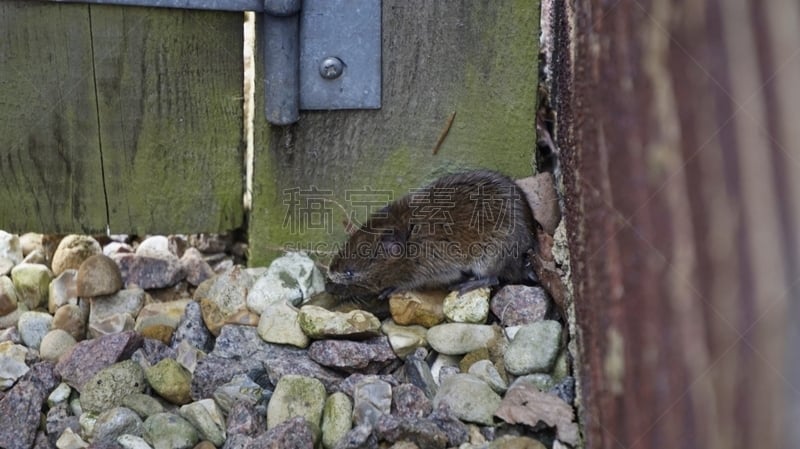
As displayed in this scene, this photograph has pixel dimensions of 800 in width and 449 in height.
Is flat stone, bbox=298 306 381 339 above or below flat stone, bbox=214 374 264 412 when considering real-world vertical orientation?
above

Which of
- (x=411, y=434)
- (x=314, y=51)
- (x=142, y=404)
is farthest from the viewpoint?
(x=314, y=51)

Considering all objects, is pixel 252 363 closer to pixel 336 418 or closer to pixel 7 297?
pixel 336 418

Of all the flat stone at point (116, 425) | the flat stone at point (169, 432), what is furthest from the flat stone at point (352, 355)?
the flat stone at point (116, 425)

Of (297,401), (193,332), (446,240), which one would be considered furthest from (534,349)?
(193,332)

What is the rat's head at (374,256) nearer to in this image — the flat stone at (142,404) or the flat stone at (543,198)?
the flat stone at (543,198)

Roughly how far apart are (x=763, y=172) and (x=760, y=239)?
51mm

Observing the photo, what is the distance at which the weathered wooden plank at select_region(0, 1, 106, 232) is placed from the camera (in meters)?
3.77

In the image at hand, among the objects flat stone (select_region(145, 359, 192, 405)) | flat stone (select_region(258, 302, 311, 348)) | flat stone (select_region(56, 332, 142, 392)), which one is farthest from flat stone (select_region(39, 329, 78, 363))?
flat stone (select_region(258, 302, 311, 348))

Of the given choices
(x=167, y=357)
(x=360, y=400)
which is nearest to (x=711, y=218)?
(x=360, y=400)

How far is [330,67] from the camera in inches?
150

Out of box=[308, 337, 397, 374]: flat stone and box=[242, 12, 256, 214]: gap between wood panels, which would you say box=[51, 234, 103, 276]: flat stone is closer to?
box=[242, 12, 256, 214]: gap between wood panels

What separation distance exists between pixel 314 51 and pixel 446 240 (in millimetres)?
1086

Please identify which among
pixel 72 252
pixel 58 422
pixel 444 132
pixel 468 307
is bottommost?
pixel 58 422

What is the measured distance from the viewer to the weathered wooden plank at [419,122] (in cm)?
390
